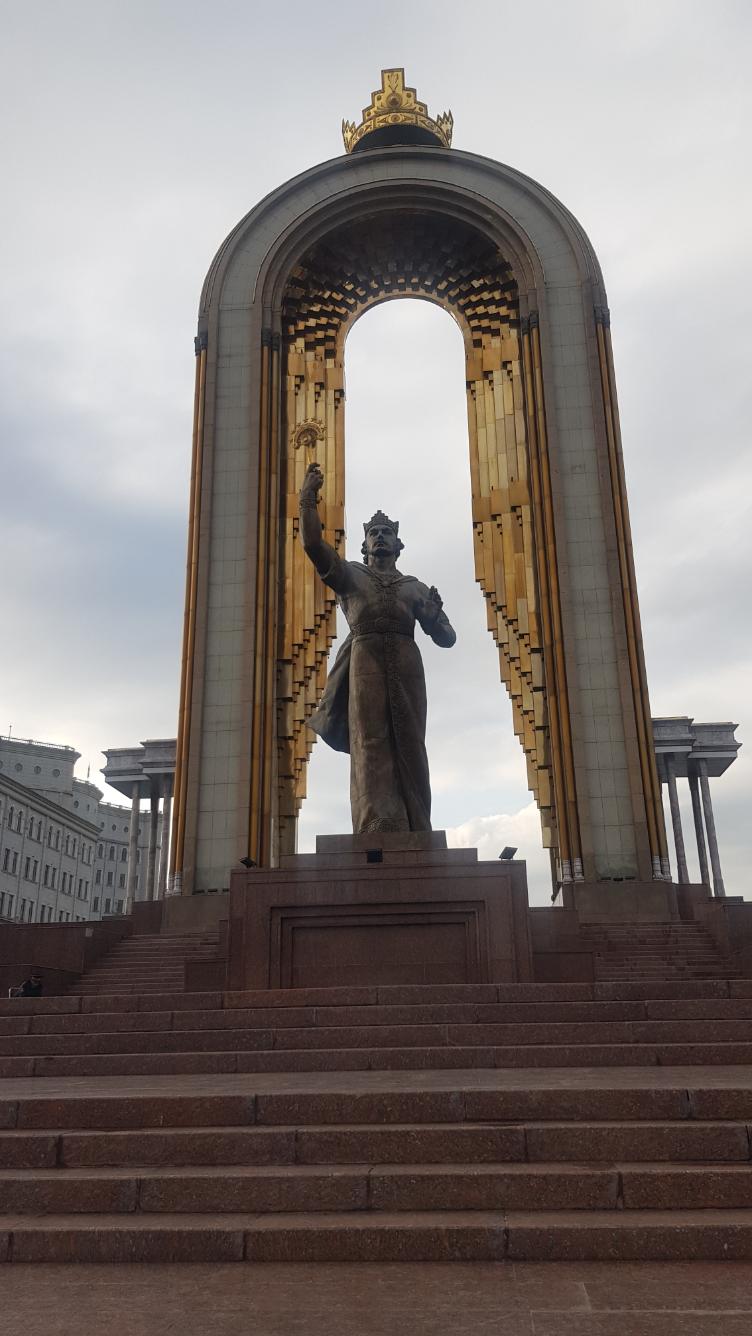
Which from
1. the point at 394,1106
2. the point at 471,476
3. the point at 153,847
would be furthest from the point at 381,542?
the point at 153,847

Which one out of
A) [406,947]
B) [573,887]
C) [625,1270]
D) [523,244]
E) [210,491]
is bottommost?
[625,1270]

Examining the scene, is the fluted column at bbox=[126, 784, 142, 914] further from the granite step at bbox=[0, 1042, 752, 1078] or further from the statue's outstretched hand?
the granite step at bbox=[0, 1042, 752, 1078]

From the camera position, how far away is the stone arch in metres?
18.1

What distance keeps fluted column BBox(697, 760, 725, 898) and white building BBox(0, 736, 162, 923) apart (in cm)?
1837

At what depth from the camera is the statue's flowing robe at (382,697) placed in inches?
432

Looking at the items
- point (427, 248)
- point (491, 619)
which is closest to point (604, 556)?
point (491, 619)

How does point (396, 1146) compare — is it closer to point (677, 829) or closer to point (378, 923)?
point (378, 923)

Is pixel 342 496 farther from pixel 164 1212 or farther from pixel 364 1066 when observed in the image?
pixel 164 1212

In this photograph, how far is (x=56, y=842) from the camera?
56656mm

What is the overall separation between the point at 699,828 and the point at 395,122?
2319cm

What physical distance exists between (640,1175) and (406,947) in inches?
233

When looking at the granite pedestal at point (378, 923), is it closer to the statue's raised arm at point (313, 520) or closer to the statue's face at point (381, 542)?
the statue's raised arm at point (313, 520)

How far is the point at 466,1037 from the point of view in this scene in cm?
663

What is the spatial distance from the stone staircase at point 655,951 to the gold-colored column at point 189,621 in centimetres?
741
